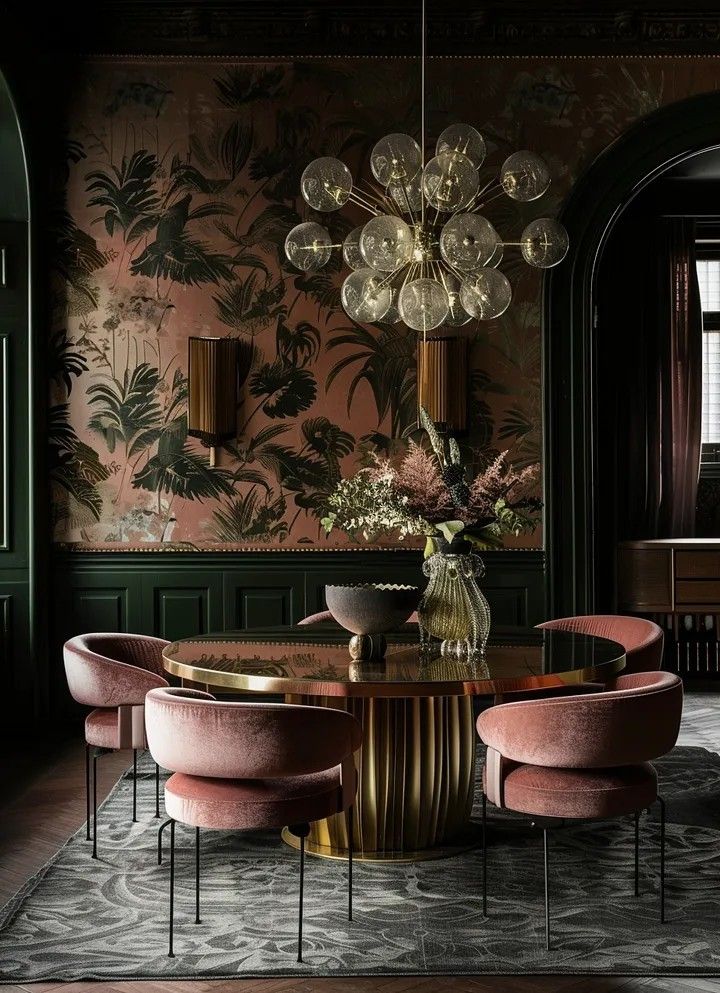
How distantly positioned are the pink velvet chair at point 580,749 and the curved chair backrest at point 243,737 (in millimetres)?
A: 499

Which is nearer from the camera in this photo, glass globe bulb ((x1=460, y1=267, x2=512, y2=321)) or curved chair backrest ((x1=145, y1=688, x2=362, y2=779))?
curved chair backrest ((x1=145, y1=688, x2=362, y2=779))

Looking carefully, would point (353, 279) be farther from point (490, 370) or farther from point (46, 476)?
point (46, 476)

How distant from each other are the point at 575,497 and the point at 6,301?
3.28 m

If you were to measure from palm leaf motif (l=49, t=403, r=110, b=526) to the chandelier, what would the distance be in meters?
2.41

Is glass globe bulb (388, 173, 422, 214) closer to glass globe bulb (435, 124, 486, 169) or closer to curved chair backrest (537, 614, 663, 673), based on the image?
glass globe bulb (435, 124, 486, 169)

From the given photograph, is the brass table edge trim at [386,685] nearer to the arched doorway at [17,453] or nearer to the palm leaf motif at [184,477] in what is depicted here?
the palm leaf motif at [184,477]

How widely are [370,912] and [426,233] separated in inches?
88.8

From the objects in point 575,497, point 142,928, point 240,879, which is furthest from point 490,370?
point 142,928

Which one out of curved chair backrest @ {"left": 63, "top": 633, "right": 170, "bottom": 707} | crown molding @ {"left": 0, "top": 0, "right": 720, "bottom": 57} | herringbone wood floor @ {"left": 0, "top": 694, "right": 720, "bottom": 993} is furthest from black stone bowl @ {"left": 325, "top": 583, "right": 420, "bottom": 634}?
crown molding @ {"left": 0, "top": 0, "right": 720, "bottom": 57}

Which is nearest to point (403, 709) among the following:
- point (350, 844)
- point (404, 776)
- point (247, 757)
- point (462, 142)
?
point (404, 776)

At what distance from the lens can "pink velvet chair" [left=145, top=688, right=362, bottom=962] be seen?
8.75 feet

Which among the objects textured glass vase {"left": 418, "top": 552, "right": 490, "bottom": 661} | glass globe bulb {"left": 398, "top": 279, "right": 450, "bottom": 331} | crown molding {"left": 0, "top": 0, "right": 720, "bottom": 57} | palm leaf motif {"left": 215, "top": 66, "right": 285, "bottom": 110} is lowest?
textured glass vase {"left": 418, "top": 552, "right": 490, "bottom": 661}

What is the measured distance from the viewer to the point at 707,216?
7609 mm

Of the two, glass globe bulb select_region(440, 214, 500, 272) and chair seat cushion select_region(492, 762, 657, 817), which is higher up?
glass globe bulb select_region(440, 214, 500, 272)
